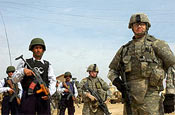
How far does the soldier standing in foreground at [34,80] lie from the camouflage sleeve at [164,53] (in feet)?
7.02

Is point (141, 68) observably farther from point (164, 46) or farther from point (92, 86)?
point (92, 86)

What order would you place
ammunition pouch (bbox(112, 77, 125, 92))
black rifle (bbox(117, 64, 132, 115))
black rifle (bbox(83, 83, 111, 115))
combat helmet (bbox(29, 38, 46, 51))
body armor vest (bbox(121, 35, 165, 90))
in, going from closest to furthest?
1. body armor vest (bbox(121, 35, 165, 90))
2. black rifle (bbox(117, 64, 132, 115))
3. ammunition pouch (bbox(112, 77, 125, 92))
4. combat helmet (bbox(29, 38, 46, 51))
5. black rifle (bbox(83, 83, 111, 115))

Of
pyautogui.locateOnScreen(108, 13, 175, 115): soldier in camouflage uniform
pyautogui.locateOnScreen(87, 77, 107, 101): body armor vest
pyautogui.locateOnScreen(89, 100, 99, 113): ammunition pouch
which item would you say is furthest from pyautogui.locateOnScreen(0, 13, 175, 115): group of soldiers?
pyautogui.locateOnScreen(87, 77, 107, 101): body armor vest

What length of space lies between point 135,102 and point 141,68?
0.59 metres

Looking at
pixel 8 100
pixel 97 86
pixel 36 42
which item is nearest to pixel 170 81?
pixel 36 42

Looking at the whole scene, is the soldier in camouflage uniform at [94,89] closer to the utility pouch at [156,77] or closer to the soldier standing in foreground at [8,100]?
the soldier standing in foreground at [8,100]

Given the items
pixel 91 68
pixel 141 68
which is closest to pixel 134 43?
pixel 141 68

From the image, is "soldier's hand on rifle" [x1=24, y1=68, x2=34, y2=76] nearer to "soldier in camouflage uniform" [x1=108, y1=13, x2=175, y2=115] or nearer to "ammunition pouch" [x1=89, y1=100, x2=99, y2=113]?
"soldier in camouflage uniform" [x1=108, y1=13, x2=175, y2=115]

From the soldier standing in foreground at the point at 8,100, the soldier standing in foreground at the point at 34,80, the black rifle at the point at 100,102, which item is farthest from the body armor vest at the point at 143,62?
the soldier standing in foreground at the point at 8,100

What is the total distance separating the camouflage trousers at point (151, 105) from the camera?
15.4 feet

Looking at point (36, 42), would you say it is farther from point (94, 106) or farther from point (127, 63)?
point (94, 106)

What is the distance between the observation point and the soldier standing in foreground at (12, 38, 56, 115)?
5.36m

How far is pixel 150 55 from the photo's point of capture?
4.89 metres

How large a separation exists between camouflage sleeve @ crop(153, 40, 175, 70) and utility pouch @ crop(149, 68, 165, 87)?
0.56 ft
